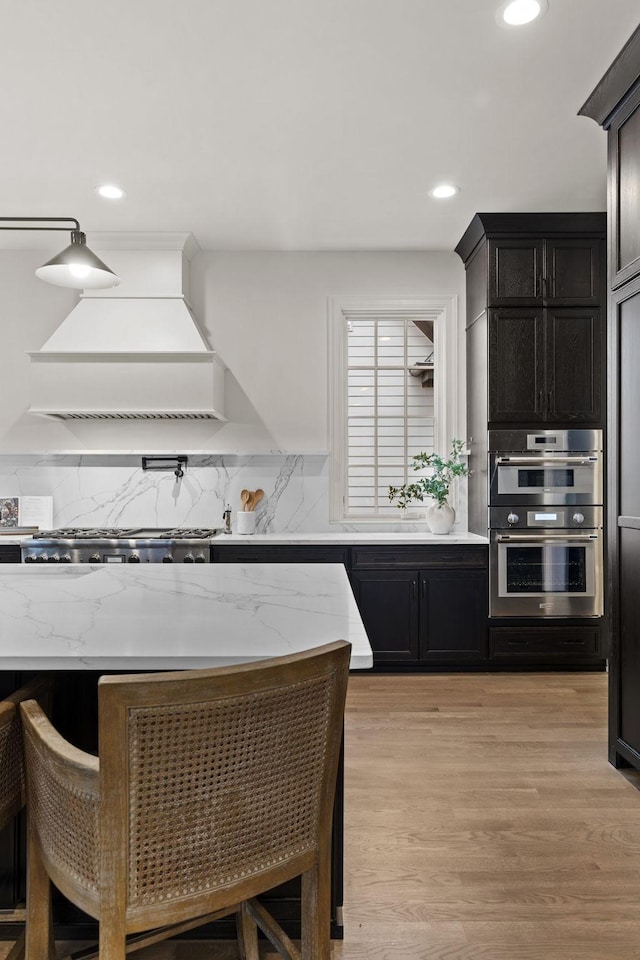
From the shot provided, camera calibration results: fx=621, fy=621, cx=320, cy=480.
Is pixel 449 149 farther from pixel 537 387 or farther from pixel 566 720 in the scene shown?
pixel 566 720

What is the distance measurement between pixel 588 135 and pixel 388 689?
3.09 meters

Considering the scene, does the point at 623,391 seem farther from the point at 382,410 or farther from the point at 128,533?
the point at 128,533

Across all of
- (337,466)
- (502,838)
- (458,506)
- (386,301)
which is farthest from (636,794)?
(386,301)

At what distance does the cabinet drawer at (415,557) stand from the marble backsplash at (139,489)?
595 millimetres

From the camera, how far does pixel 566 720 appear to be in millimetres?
3180

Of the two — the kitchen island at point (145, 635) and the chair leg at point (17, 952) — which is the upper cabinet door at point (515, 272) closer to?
the kitchen island at point (145, 635)

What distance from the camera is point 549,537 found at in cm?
396

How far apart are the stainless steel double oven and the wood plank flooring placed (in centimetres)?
71

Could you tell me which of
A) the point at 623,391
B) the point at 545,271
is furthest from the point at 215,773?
the point at 545,271

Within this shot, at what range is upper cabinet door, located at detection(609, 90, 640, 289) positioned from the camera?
247cm

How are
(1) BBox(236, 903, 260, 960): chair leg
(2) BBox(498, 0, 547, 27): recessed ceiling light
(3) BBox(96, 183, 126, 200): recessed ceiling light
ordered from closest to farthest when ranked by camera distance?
(1) BBox(236, 903, 260, 960): chair leg < (2) BBox(498, 0, 547, 27): recessed ceiling light < (3) BBox(96, 183, 126, 200): recessed ceiling light

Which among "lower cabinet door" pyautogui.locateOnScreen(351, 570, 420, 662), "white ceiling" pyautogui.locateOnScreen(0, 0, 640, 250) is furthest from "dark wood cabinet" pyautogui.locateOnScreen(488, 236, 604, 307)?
"lower cabinet door" pyautogui.locateOnScreen(351, 570, 420, 662)

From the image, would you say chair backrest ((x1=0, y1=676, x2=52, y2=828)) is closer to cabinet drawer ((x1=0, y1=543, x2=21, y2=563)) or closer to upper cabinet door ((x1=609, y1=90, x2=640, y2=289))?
upper cabinet door ((x1=609, y1=90, x2=640, y2=289))

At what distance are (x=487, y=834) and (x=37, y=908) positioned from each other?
59.4 inches
